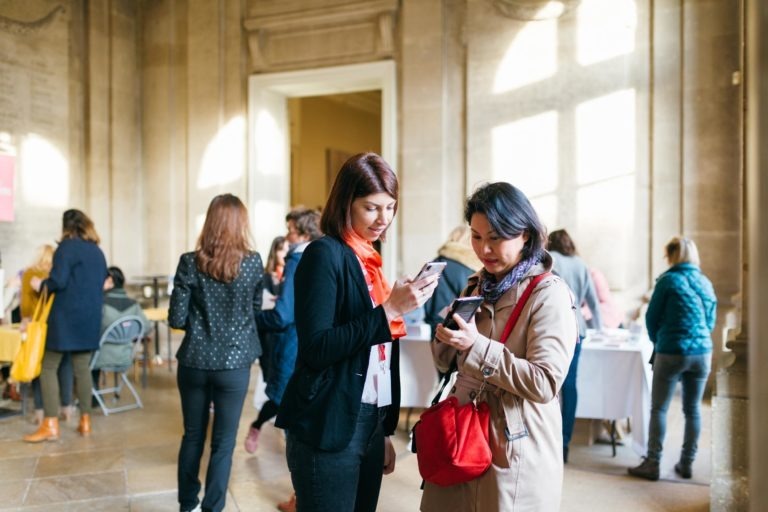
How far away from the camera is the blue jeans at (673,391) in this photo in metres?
4.47

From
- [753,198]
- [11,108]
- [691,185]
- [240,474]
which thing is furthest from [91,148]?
[753,198]

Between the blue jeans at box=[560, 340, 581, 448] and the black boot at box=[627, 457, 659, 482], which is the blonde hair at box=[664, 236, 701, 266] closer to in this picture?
the blue jeans at box=[560, 340, 581, 448]

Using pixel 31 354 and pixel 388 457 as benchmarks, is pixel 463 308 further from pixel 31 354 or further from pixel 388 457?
pixel 31 354

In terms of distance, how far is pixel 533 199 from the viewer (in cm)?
764

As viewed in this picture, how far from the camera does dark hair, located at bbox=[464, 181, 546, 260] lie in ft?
6.40

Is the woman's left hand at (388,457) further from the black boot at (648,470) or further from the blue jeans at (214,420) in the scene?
A: the black boot at (648,470)

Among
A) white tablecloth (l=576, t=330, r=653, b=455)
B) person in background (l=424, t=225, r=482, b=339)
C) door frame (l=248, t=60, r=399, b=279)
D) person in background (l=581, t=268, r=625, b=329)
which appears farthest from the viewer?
door frame (l=248, t=60, r=399, b=279)

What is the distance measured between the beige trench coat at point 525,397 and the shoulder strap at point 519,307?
0.01 m

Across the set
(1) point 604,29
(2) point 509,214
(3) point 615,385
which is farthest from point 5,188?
(1) point 604,29

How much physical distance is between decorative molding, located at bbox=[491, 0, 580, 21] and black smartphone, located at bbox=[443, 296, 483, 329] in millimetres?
6349

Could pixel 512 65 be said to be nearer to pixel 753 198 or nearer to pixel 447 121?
pixel 447 121

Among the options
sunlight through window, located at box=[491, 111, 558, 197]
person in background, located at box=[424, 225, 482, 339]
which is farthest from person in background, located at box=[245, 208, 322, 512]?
sunlight through window, located at box=[491, 111, 558, 197]

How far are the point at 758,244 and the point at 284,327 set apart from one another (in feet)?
11.3

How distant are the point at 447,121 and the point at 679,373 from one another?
14.4 feet
